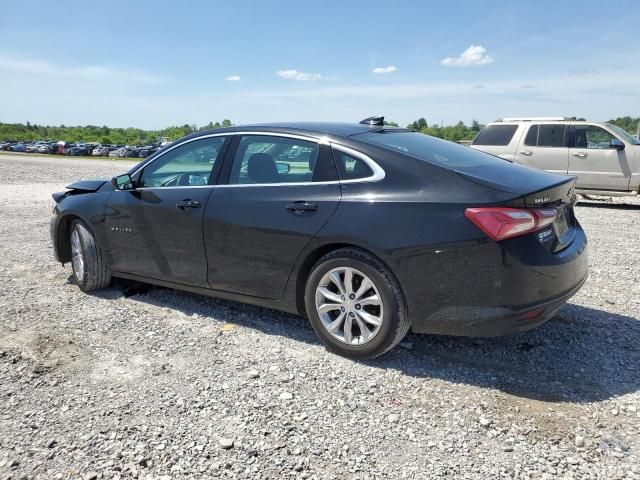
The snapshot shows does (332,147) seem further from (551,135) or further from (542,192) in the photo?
(551,135)

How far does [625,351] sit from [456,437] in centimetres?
177

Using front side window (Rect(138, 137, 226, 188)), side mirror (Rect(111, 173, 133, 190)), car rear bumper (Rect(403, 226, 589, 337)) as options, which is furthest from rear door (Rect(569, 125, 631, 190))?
side mirror (Rect(111, 173, 133, 190))

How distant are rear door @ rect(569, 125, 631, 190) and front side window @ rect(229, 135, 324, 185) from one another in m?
9.05

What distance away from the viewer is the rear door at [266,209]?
139 inches

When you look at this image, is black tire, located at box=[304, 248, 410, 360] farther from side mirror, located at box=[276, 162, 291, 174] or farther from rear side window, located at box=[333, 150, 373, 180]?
side mirror, located at box=[276, 162, 291, 174]

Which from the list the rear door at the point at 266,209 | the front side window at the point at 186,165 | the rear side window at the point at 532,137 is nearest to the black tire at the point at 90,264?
the front side window at the point at 186,165

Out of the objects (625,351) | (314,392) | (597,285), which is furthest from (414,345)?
(597,285)

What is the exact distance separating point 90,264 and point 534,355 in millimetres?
3981

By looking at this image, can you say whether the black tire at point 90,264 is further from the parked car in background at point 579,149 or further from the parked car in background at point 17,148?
the parked car in background at point 17,148

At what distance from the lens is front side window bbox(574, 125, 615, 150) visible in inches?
429

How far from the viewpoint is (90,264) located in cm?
488

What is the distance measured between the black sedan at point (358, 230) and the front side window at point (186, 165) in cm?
1

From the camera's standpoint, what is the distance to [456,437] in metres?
2.66

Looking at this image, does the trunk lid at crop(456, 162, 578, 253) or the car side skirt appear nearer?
the trunk lid at crop(456, 162, 578, 253)
